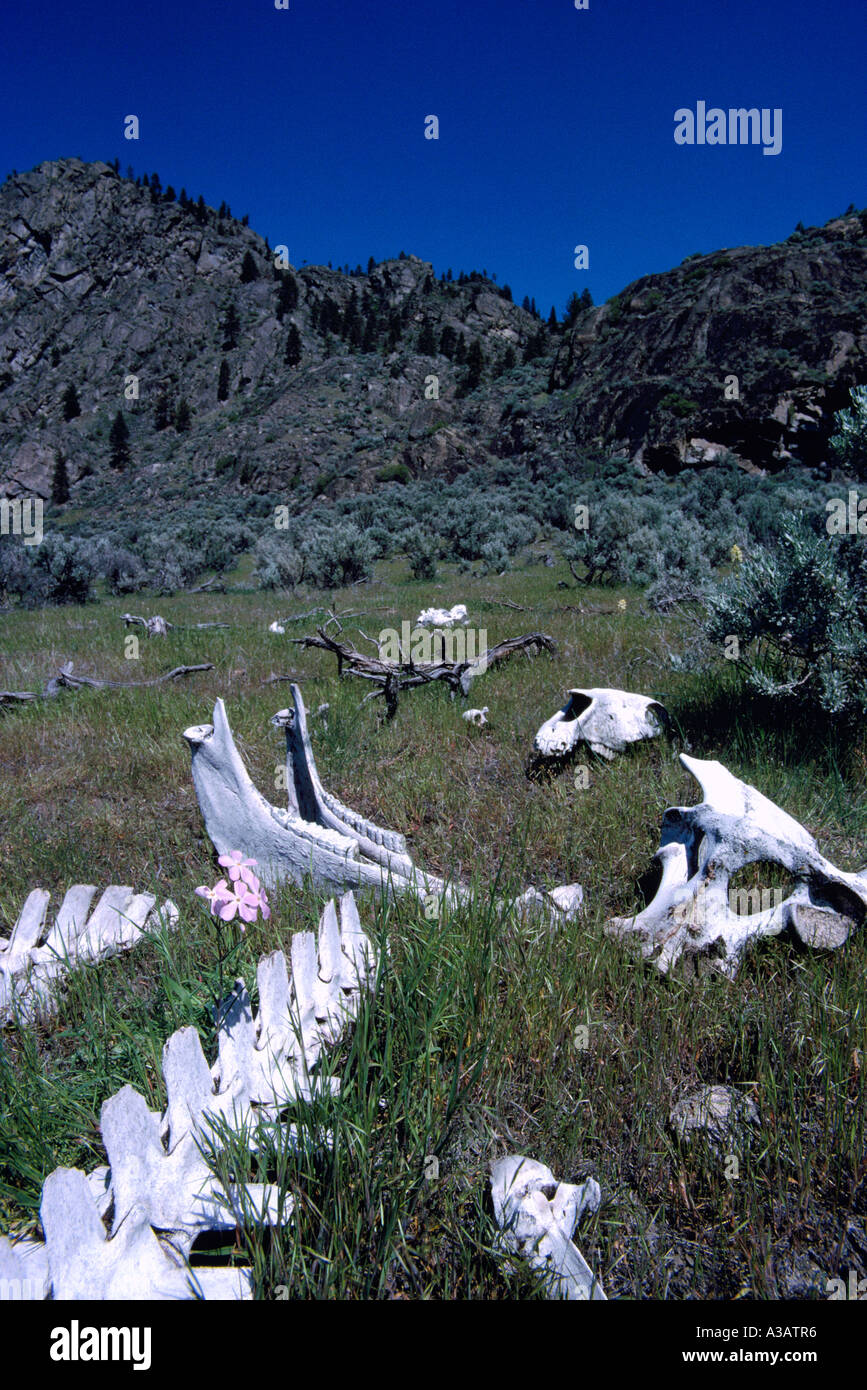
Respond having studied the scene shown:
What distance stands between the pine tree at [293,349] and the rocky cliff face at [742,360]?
4872 centimetres

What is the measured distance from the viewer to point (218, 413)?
84.6m

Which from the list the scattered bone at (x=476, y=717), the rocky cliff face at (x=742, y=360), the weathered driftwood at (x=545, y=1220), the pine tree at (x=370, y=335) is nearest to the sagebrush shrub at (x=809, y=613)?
the scattered bone at (x=476, y=717)

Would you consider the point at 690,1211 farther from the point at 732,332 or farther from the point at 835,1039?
the point at 732,332

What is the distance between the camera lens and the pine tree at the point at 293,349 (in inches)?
3462

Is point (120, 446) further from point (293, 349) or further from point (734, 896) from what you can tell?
point (734, 896)

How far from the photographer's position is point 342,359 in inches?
3130

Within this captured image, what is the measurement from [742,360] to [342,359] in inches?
2133

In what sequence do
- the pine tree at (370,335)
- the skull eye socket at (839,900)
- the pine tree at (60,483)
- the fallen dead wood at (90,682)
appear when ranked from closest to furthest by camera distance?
the skull eye socket at (839,900) < the fallen dead wood at (90,682) < the pine tree at (60,483) < the pine tree at (370,335)

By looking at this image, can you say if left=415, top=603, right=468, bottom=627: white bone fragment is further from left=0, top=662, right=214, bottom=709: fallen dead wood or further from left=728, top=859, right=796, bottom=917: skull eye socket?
left=728, top=859, right=796, bottom=917: skull eye socket

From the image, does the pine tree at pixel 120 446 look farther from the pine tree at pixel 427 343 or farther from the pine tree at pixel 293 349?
the pine tree at pixel 427 343

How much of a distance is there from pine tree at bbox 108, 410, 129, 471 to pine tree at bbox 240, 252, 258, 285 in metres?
47.3

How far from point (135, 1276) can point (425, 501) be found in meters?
41.4

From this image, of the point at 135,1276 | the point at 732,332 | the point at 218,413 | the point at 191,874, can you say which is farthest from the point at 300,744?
the point at 218,413

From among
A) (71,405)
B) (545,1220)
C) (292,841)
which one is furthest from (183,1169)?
(71,405)
